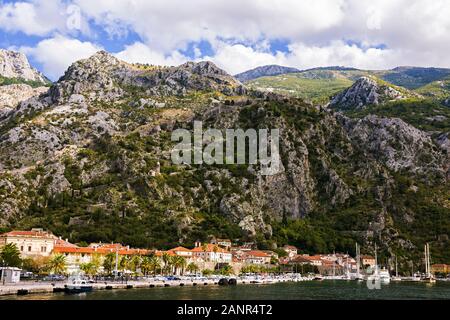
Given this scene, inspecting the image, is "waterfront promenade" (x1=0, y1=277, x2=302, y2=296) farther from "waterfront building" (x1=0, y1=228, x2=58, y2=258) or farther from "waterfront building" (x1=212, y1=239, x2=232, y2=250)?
"waterfront building" (x1=0, y1=228, x2=58, y2=258)

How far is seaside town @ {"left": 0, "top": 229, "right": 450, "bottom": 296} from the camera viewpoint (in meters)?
105

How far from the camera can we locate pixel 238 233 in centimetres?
17662

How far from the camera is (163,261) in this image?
13200 cm

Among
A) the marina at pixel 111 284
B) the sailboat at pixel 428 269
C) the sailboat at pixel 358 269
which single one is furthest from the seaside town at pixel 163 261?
the marina at pixel 111 284

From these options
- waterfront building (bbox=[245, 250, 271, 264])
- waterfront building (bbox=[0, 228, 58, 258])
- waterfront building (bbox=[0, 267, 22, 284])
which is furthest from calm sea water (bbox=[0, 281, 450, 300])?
waterfront building (bbox=[245, 250, 271, 264])

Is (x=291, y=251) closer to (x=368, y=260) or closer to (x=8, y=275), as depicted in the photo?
(x=368, y=260)

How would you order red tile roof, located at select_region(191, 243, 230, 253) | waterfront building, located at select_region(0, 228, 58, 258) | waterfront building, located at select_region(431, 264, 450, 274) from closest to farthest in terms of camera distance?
1. waterfront building, located at select_region(0, 228, 58, 258)
2. red tile roof, located at select_region(191, 243, 230, 253)
3. waterfront building, located at select_region(431, 264, 450, 274)

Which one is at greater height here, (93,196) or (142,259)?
(93,196)

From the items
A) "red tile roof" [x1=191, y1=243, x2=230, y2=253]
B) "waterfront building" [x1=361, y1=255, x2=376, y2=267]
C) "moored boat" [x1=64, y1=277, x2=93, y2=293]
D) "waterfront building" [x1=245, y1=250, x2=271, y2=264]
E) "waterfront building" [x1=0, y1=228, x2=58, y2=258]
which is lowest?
"waterfront building" [x1=361, y1=255, x2=376, y2=267]

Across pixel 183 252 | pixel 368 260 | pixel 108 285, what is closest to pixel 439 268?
pixel 368 260
